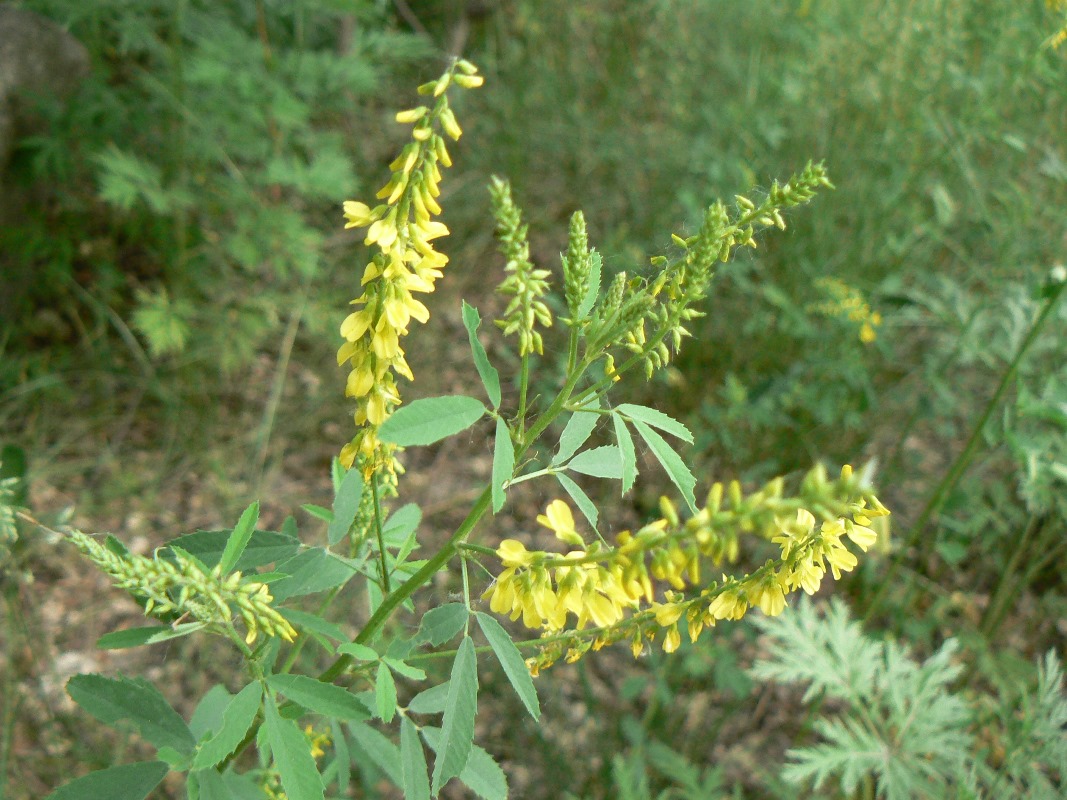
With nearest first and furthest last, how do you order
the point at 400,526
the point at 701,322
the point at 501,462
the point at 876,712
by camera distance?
the point at 501,462 → the point at 400,526 → the point at 876,712 → the point at 701,322

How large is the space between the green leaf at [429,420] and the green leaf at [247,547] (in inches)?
10.9

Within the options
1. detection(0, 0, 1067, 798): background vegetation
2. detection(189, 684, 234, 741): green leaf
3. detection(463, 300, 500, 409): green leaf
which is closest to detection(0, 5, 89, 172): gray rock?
detection(0, 0, 1067, 798): background vegetation

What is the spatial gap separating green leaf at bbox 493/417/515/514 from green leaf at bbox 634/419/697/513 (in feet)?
0.50

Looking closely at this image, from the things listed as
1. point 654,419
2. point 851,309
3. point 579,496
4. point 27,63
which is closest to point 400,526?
point 579,496

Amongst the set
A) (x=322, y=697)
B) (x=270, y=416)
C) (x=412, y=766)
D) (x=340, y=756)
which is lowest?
(x=270, y=416)

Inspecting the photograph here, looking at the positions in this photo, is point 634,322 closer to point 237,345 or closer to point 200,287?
point 237,345

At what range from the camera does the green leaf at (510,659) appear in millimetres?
902

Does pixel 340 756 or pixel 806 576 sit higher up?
pixel 806 576

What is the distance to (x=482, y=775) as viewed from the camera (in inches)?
44.4

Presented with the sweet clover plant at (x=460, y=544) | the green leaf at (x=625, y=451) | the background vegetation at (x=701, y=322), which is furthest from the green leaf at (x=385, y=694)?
the background vegetation at (x=701, y=322)

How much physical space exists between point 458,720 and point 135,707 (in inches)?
17.8

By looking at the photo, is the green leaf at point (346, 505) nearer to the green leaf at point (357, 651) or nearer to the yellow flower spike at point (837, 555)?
the green leaf at point (357, 651)

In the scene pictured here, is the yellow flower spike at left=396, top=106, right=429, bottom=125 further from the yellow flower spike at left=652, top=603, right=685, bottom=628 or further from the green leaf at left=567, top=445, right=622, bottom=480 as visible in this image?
the yellow flower spike at left=652, top=603, right=685, bottom=628

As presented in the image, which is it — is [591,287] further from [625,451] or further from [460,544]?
[460,544]
